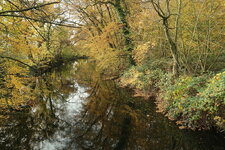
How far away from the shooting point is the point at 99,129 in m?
5.69

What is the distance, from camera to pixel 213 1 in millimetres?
6047

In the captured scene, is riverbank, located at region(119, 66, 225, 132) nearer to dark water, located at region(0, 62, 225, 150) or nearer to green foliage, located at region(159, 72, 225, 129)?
green foliage, located at region(159, 72, 225, 129)

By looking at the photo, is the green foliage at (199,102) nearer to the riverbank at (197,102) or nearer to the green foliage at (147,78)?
the riverbank at (197,102)

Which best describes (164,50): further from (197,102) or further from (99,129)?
(99,129)

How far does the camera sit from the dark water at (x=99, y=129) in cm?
457

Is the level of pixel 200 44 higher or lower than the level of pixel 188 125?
higher

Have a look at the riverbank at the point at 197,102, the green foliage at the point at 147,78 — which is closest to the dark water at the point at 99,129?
the riverbank at the point at 197,102


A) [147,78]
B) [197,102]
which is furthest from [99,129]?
[147,78]

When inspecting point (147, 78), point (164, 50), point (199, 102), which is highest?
point (164, 50)

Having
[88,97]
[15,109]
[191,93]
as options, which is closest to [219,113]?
[191,93]

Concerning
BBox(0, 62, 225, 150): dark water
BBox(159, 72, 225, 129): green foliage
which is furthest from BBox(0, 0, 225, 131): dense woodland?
BBox(0, 62, 225, 150): dark water

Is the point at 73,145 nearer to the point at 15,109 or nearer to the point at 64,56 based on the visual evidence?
the point at 15,109

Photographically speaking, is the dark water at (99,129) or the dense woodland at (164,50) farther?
the dark water at (99,129)

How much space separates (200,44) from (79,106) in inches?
266
